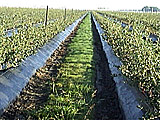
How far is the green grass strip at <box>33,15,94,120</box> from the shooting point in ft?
17.4

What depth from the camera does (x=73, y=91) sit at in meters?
6.45

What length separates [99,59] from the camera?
36.4ft

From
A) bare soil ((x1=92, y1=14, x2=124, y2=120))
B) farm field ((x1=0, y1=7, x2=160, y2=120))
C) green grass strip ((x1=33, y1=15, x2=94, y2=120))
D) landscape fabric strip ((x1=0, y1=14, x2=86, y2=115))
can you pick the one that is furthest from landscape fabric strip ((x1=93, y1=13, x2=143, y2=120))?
landscape fabric strip ((x1=0, y1=14, x2=86, y2=115))

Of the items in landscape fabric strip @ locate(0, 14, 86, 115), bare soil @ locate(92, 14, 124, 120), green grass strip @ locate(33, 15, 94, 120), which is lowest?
bare soil @ locate(92, 14, 124, 120)

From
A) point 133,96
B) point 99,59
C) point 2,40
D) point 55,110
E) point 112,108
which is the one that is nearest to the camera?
point 55,110

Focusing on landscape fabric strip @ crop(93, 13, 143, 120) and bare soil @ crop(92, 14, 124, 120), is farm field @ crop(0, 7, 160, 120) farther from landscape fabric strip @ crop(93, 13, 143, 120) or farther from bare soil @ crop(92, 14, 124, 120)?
landscape fabric strip @ crop(93, 13, 143, 120)

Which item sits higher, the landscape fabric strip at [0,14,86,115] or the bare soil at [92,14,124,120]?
the landscape fabric strip at [0,14,86,115]

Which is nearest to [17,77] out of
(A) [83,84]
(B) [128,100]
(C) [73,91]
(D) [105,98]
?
(C) [73,91]

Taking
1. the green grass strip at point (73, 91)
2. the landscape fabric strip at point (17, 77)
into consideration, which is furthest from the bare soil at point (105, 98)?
the landscape fabric strip at point (17, 77)

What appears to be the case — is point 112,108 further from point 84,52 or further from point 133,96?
point 84,52

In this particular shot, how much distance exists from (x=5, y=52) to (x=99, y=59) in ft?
16.2

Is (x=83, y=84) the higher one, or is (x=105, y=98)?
(x=83, y=84)

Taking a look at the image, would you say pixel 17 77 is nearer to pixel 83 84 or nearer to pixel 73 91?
pixel 73 91

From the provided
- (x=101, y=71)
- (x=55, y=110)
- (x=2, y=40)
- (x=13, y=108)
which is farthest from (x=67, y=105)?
(x=101, y=71)
